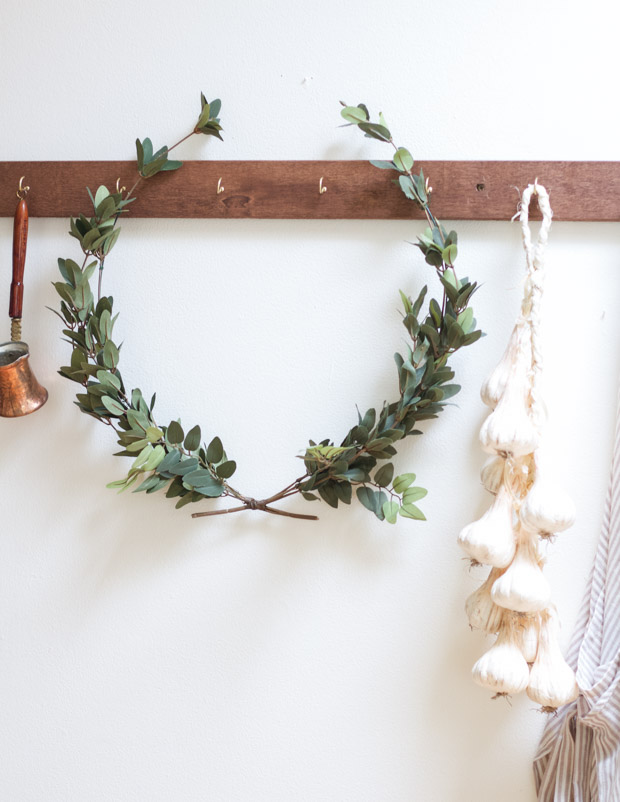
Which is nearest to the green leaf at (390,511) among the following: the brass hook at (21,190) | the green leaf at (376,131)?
the green leaf at (376,131)

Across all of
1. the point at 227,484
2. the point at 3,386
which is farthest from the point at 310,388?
the point at 3,386

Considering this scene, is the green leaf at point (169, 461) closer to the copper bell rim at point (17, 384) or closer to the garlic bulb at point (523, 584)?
the copper bell rim at point (17, 384)

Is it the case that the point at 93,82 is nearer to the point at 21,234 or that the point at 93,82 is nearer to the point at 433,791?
the point at 21,234

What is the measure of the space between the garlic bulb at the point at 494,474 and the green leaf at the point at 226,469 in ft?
1.15

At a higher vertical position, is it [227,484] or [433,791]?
[227,484]

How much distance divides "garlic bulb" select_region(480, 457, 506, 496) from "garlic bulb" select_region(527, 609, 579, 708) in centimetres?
18

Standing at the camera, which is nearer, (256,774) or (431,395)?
(431,395)

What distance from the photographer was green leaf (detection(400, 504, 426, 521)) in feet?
2.99

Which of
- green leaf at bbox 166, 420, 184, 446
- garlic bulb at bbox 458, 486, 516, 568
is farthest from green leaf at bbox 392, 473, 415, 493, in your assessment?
green leaf at bbox 166, 420, 184, 446

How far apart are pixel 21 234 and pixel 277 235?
0.38 metres

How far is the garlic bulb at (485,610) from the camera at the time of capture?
88cm

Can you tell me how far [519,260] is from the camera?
945 millimetres

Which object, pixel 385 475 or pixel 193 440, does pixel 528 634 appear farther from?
pixel 193 440

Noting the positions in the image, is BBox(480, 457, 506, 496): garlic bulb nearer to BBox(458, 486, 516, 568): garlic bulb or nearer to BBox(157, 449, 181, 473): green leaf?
BBox(458, 486, 516, 568): garlic bulb
